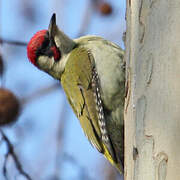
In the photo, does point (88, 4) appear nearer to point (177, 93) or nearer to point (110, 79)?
point (110, 79)

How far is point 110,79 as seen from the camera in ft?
10.0

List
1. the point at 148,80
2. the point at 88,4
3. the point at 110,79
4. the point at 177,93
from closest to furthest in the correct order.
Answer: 1. the point at 177,93
2. the point at 148,80
3. the point at 110,79
4. the point at 88,4

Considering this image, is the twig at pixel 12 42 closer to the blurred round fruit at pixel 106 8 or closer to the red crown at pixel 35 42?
the red crown at pixel 35 42

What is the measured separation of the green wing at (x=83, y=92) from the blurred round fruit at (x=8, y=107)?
0.85 metres

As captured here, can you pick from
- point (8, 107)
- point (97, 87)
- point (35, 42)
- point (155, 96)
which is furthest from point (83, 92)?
point (155, 96)

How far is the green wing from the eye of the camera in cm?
317

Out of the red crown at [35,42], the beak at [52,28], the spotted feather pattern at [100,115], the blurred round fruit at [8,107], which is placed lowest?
the blurred round fruit at [8,107]

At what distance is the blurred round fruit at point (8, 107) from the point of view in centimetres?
400

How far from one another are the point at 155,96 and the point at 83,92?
1.28m

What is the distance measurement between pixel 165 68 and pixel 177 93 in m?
0.14

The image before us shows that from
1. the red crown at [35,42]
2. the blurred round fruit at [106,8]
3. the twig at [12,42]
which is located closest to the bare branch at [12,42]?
the twig at [12,42]

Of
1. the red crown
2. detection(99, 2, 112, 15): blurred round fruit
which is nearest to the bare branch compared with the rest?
the red crown

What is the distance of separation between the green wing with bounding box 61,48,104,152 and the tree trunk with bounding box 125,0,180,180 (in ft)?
2.98

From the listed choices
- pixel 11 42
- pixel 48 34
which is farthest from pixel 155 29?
pixel 48 34
